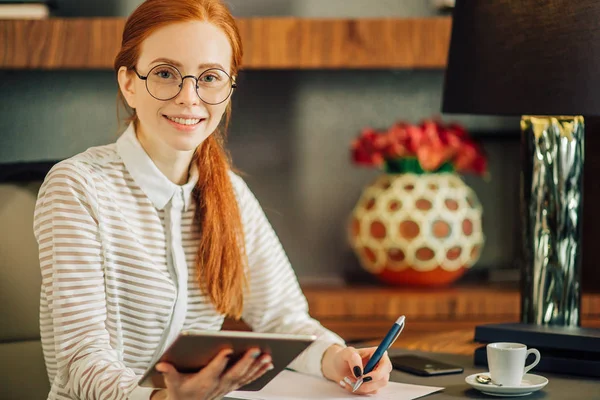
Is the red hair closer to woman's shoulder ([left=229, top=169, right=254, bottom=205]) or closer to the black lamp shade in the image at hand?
woman's shoulder ([left=229, top=169, right=254, bottom=205])

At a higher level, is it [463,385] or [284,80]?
[284,80]

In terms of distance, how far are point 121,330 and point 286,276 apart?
34 cm

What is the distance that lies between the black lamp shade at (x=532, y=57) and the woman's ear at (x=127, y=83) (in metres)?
0.56

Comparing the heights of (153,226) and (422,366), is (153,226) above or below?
above

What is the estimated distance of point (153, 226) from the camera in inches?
55.6

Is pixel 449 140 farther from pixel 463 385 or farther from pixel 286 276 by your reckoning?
pixel 463 385

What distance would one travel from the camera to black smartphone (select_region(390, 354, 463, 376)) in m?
1.34

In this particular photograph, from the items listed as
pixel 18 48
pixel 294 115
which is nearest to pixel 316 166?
pixel 294 115

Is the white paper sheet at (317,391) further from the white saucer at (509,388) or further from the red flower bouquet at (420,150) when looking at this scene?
the red flower bouquet at (420,150)

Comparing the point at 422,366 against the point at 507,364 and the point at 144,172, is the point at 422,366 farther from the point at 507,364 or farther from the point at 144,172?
the point at 144,172

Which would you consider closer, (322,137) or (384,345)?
(384,345)

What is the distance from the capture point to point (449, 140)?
2.36 metres

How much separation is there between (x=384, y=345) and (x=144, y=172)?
0.48m

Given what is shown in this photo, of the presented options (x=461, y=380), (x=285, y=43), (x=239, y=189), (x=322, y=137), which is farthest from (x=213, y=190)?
(x=322, y=137)
